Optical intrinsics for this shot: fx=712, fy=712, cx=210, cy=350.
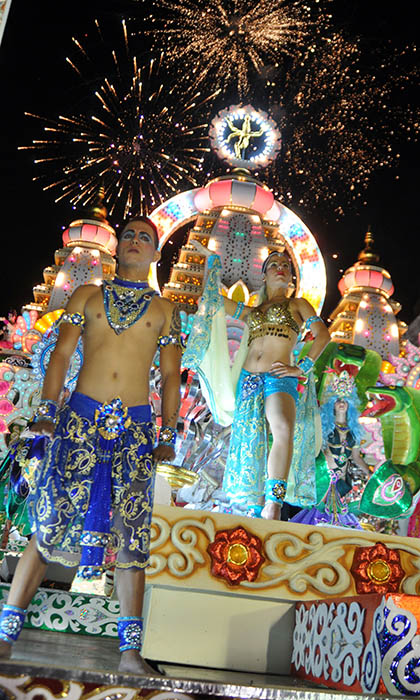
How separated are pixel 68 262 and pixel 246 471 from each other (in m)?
6.69

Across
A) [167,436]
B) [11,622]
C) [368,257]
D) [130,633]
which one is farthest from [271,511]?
[368,257]

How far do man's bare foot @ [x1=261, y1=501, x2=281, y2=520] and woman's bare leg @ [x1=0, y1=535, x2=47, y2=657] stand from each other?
1.82 metres

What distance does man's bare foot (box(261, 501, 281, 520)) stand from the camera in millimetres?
4160

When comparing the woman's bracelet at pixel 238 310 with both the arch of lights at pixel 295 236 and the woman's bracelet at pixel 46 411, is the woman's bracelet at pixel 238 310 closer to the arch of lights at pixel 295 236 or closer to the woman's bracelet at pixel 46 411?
the woman's bracelet at pixel 46 411

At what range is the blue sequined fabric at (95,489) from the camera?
8.71 ft

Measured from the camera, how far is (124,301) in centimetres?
311

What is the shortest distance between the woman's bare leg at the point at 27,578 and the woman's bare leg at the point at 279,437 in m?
1.84

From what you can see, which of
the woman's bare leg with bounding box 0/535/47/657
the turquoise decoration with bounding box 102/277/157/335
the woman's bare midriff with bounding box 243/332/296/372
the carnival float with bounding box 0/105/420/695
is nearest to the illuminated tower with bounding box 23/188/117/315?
the carnival float with bounding box 0/105/420/695

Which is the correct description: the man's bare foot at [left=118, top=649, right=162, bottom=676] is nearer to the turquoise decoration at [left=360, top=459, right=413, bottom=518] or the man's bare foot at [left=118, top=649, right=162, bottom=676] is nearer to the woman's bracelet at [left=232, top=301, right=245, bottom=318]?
the turquoise decoration at [left=360, top=459, right=413, bottom=518]

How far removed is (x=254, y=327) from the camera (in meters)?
4.87

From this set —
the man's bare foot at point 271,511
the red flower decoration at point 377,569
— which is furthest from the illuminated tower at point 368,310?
the red flower decoration at point 377,569

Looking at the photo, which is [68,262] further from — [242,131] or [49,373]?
[49,373]

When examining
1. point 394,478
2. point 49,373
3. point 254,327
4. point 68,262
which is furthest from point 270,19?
point 49,373

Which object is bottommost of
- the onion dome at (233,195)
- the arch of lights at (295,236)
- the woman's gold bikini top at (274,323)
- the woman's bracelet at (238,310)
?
the woman's gold bikini top at (274,323)
